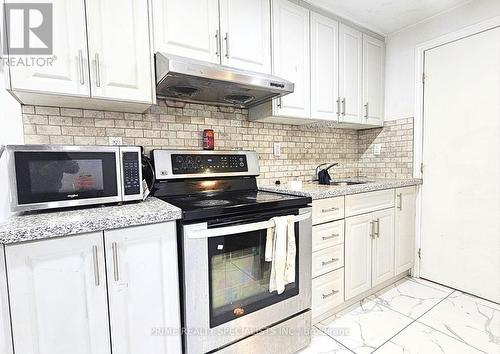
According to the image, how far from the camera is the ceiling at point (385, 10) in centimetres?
204

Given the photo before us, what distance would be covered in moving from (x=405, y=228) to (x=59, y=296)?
103 inches

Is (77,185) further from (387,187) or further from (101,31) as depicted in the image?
(387,187)

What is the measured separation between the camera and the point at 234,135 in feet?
6.77

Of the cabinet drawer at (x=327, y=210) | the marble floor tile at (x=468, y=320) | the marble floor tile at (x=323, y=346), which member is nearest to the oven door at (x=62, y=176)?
the cabinet drawer at (x=327, y=210)

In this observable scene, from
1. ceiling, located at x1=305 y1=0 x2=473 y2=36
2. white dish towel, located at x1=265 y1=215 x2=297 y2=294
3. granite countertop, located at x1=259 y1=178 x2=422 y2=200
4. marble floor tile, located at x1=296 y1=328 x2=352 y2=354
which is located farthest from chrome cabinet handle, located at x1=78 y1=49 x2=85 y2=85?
marble floor tile, located at x1=296 y1=328 x2=352 y2=354

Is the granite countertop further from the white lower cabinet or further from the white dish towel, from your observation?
the white lower cabinet

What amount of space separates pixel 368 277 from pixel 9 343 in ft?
7.08

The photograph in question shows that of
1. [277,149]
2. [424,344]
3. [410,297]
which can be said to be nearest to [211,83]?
[277,149]

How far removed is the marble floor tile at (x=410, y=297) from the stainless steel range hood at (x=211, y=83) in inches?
73.0

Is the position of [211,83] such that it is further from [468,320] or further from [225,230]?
[468,320]

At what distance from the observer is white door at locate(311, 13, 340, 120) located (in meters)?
2.08

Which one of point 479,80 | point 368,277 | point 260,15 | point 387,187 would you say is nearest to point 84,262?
point 260,15

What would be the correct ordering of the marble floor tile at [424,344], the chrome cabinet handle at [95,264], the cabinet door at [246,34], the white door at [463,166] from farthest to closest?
the white door at [463,166]
the cabinet door at [246,34]
the marble floor tile at [424,344]
the chrome cabinet handle at [95,264]

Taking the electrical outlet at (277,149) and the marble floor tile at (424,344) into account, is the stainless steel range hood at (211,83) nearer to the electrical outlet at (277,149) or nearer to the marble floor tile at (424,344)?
the electrical outlet at (277,149)
